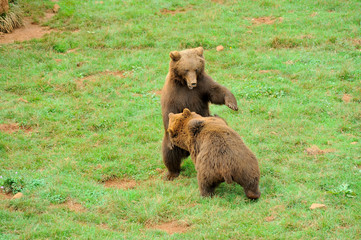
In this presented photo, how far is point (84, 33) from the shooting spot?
15.2 metres

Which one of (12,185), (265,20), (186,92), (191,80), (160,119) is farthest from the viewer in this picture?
(265,20)

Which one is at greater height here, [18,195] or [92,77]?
[92,77]

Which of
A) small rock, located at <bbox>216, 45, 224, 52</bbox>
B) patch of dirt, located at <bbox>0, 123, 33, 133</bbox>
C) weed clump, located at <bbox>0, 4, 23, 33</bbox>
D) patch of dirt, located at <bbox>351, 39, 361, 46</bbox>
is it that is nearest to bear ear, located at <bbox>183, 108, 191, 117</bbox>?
patch of dirt, located at <bbox>0, 123, 33, 133</bbox>

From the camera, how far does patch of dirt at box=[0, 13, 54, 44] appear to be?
14961mm

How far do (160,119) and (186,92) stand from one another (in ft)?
8.25

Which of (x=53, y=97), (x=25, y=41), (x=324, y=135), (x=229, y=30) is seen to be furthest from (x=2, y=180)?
(x=229, y=30)

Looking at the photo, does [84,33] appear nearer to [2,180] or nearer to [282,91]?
[282,91]

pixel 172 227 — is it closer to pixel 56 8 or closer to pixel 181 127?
pixel 181 127

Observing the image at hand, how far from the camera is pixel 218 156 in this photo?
708 cm

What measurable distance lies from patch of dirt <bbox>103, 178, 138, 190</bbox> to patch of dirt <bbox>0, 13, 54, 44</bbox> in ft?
26.7

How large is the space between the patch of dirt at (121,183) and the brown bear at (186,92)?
0.61m

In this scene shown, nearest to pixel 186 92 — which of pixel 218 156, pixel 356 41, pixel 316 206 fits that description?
pixel 218 156

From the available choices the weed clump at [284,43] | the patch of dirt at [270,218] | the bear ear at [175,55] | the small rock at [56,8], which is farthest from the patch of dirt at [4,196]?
the small rock at [56,8]

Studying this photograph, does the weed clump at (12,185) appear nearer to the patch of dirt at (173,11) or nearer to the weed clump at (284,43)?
the weed clump at (284,43)
